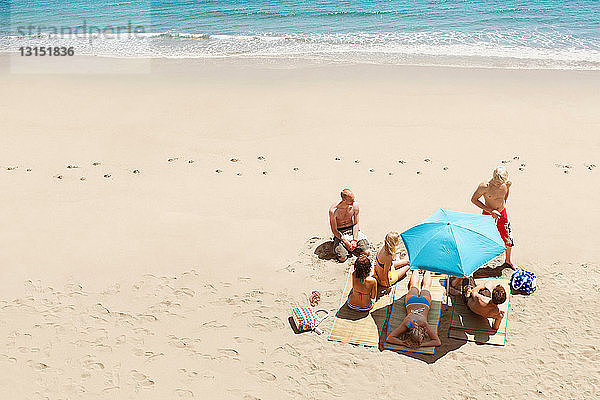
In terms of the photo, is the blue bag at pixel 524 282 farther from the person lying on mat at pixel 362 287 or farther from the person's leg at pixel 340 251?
the person's leg at pixel 340 251

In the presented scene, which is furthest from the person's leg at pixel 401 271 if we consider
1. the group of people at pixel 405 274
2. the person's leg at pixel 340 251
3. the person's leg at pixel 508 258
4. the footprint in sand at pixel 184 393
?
the footprint in sand at pixel 184 393

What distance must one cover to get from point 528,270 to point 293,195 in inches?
153

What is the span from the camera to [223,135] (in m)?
11.9

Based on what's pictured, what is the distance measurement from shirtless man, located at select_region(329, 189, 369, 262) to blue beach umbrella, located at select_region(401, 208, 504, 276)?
1323 mm

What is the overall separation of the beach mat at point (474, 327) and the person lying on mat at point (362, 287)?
95cm

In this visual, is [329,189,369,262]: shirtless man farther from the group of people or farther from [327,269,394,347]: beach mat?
[327,269,394,347]: beach mat

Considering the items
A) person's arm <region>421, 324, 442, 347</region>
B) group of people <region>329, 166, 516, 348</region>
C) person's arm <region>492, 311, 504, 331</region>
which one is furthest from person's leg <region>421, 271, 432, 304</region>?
person's arm <region>492, 311, 504, 331</region>

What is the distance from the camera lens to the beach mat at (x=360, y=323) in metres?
6.13

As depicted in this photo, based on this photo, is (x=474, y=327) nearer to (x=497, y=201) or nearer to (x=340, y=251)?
(x=497, y=201)

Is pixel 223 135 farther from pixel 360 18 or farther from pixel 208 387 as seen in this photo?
pixel 360 18

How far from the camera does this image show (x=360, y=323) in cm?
635

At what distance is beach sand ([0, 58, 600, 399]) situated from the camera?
Result: 5.73m

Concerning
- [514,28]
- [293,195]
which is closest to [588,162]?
[293,195]

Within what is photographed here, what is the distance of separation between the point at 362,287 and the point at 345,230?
4.86 feet
